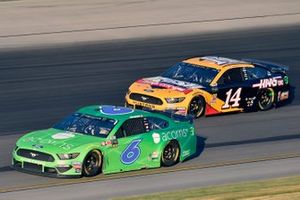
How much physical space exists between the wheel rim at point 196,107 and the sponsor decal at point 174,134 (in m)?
4.32

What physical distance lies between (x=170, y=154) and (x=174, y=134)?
1.52ft

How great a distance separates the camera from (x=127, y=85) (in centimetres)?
3225

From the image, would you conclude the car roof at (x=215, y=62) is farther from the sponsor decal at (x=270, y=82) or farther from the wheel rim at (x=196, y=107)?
the wheel rim at (x=196, y=107)

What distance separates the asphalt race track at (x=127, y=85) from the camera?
24.5 metres

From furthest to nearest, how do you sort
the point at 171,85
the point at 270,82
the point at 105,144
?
the point at 270,82, the point at 171,85, the point at 105,144

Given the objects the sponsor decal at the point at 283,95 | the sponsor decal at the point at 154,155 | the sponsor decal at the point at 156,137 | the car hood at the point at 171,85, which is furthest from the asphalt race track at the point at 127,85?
the car hood at the point at 171,85

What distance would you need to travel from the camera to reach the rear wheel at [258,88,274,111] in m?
29.5

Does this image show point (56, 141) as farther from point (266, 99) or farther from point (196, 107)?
point (266, 99)

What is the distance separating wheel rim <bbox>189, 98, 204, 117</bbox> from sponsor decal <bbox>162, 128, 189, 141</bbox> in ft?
14.2

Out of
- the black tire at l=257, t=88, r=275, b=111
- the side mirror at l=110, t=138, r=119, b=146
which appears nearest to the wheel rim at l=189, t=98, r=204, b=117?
the black tire at l=257, t=88, r=275, b=111

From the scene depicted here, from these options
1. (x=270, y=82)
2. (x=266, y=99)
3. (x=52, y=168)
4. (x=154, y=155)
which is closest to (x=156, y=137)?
(x=154, y=155)

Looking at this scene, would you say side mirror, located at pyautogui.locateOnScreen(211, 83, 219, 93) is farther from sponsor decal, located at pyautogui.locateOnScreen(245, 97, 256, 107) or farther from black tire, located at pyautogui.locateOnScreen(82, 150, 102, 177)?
black tire, located at pyautogui.locateOnScreen(82, 150, 102, 177)

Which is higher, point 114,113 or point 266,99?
point 114,113

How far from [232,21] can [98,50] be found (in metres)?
8.48
